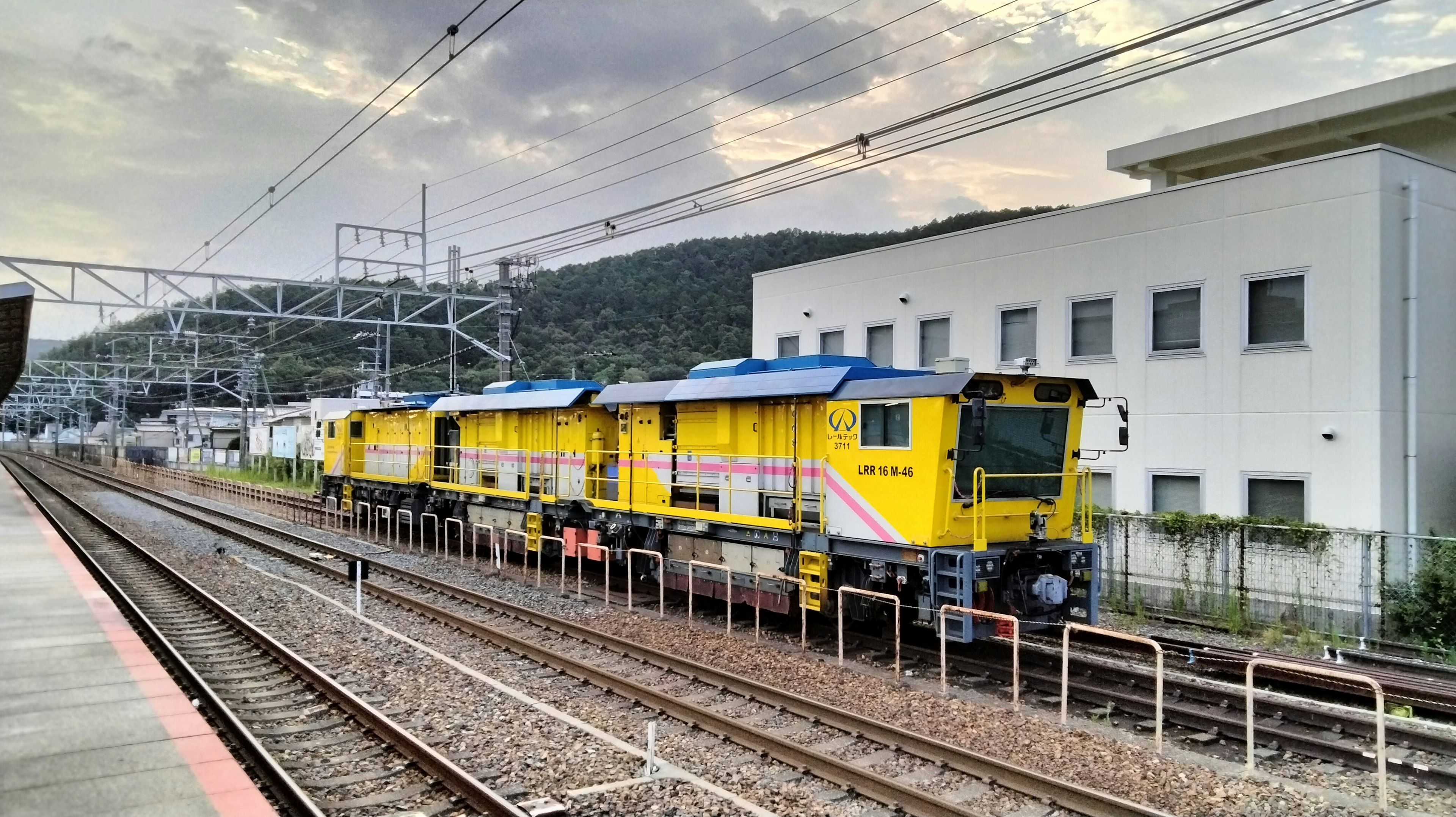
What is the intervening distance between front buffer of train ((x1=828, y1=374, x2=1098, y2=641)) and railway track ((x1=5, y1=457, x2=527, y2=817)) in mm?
6019

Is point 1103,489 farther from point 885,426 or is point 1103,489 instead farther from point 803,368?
point 885,426

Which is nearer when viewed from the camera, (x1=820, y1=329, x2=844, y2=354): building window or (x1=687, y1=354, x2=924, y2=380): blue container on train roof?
(x1=687, y1=354, x2=924, y2=380): blue container on train roof

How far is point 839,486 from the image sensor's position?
1264cm

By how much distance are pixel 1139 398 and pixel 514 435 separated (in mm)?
13520

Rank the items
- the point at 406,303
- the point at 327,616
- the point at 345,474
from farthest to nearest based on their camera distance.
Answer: the point at 406,303, the point at 345,474, the point at 327,616

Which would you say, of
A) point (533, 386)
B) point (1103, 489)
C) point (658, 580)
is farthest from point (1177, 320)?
point (533, 386)

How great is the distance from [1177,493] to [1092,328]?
12.3 ft

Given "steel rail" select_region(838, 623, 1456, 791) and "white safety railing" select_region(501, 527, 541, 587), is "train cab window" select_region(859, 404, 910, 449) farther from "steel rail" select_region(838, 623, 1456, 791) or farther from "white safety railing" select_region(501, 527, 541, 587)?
"white safety railing" select_region(501, 527, 541, 587)

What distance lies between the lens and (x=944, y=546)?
37.3ft

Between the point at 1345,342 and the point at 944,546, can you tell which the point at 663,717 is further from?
the point at 1345,342

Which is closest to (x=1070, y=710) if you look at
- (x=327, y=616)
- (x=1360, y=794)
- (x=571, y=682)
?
(x=1360, y=794)

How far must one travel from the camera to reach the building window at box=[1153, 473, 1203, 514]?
56.8 feet

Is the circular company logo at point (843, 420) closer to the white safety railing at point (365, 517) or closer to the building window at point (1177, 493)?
the building window at point (1177, 493)

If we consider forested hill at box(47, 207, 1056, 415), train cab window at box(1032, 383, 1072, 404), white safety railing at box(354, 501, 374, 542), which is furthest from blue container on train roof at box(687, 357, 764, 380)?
forested hill at box(47, 207, 1056, 415)
